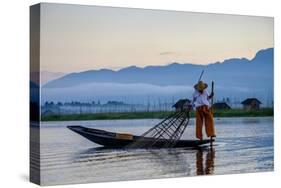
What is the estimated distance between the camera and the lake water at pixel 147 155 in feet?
34.1

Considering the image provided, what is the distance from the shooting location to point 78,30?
416 inches

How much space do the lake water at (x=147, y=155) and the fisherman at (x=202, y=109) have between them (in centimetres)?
12

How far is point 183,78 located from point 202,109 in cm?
56

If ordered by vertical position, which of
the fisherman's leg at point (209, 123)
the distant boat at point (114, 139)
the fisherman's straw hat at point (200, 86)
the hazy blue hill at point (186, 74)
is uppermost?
the hazy blue hill at point (186, 74)

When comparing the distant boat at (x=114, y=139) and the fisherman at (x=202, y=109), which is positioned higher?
the fisherman at (x=202, y=109)

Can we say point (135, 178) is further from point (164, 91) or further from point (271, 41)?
point (271, 41)

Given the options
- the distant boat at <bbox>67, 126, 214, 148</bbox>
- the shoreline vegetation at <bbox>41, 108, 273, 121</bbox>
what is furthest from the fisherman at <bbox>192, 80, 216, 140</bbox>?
the distant boat at <bbox>67, 126, 214, 148</bbox>

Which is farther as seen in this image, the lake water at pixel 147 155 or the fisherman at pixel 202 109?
the fisherman at pixel 202 109

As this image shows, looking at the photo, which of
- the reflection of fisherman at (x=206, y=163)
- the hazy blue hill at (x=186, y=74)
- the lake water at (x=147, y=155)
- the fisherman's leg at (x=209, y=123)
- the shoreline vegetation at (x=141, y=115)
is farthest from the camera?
the fisherman's leg at (x=209, y=123)

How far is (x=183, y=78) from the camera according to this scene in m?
11.4

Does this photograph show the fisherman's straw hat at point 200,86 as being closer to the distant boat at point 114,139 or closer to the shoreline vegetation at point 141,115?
the shoreline vegetation at point 141,115

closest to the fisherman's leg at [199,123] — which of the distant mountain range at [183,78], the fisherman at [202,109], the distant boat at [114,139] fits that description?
the fisherman at [202,109]

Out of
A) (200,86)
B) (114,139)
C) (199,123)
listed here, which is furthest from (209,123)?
(114,139)

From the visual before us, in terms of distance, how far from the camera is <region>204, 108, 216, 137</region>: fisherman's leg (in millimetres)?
11609
